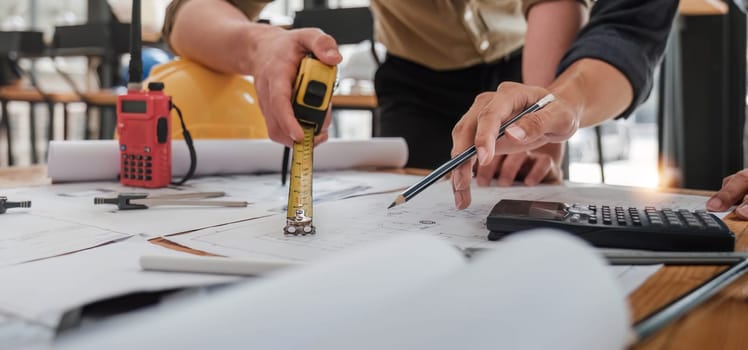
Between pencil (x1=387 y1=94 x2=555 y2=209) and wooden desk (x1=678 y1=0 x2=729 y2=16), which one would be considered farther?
wooden desk (x1=678 y1=0 x2=729 y2=16)

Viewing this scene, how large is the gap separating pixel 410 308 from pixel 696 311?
0.21 metres

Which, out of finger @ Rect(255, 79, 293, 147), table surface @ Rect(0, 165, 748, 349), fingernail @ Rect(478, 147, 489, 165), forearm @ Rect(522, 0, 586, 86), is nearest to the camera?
table surface @ Rect(0, 165, 748, 349)

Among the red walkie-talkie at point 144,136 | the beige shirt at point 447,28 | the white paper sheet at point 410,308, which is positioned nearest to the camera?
the white paper sheet at point 410,308

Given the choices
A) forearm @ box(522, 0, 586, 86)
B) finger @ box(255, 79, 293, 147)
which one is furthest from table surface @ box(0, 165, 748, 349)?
forearm @ box(522, 0, 586, 86)

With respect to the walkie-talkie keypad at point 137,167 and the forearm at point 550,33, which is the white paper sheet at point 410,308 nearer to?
the walkie-talkie keypad at point 137,167

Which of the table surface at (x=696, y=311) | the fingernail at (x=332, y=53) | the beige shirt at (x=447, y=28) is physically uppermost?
the beige shirt at (x=447, y=28)

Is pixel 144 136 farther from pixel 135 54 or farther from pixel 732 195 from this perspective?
pixel 732 195

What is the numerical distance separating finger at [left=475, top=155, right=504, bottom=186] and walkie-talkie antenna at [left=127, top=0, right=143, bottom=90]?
0.49 m

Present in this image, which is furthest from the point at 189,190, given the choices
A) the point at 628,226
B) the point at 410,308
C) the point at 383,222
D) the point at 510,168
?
the point at 410,308

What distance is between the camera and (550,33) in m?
0.98

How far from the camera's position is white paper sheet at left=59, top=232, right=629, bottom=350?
0.60 ft

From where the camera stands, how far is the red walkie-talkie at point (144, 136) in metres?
0.83

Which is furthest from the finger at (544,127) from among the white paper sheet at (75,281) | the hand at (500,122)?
the white paper sheet at (75,281)

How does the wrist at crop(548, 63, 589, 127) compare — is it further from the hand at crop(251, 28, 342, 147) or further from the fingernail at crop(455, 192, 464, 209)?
the hand at crop(251, 28, 342, 147)
